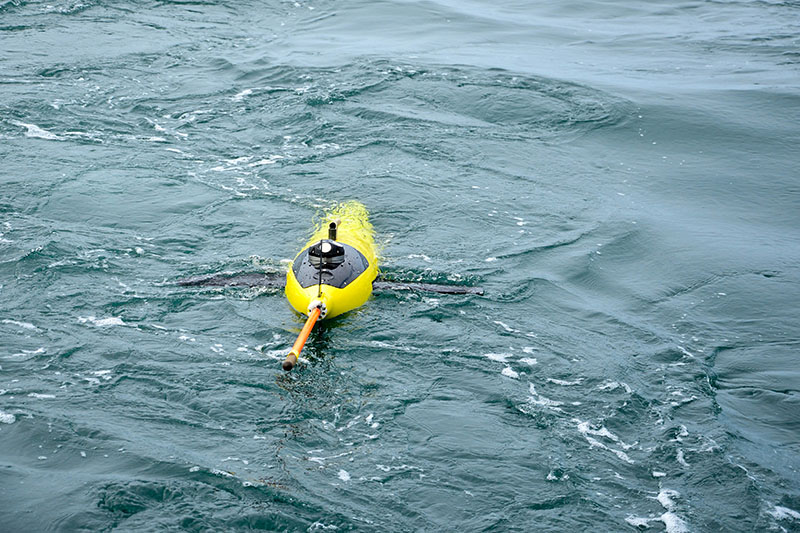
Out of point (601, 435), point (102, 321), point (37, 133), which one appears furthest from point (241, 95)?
point (601, 435)

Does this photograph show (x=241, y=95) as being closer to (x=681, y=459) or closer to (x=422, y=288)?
(x=422, y=288)

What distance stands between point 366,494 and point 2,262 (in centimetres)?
813

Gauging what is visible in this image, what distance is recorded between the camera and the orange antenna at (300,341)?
1078 cm

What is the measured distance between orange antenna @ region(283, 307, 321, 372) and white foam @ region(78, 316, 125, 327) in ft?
9.44

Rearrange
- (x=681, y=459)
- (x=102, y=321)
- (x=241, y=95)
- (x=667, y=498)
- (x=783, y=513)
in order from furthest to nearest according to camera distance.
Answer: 1. (x=241, y=95)
2. (x=102, y=321)
3. (x=681, y=459)
4. (x=667, y=498)
5. (x=783, y=513)

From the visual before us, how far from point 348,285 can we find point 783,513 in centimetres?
664

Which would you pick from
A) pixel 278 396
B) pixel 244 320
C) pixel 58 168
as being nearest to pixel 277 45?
pixel 58 168

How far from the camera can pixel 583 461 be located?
10.5 meters

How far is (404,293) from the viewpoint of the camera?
557 inches

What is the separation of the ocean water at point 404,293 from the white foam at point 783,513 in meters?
0.04

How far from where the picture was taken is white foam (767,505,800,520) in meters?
9.70

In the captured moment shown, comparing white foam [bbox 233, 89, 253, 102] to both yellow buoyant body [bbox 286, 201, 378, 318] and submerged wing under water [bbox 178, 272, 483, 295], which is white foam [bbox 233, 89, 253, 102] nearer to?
yellow buoyant body [bbox 286, 201, 378, 318]

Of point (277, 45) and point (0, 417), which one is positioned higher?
point (277, 45)

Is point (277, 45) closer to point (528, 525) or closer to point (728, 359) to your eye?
point (728, 359)
